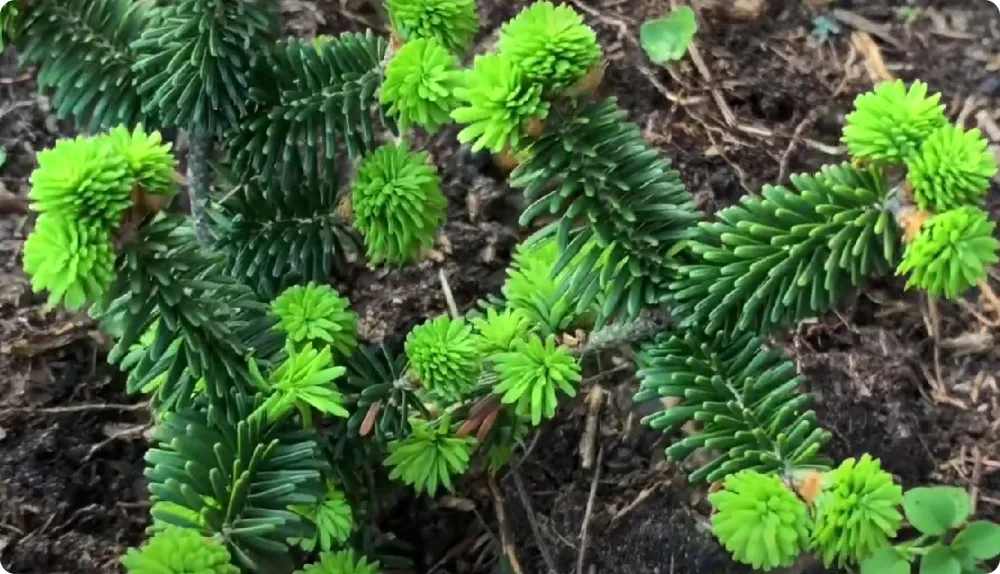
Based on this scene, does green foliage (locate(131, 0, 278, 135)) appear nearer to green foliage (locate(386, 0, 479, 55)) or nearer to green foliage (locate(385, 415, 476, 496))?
green foliage (locate(386, 0, 479, 55))

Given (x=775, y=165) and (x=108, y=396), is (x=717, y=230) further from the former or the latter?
(x=108, y=396)

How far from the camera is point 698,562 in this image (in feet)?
3.75

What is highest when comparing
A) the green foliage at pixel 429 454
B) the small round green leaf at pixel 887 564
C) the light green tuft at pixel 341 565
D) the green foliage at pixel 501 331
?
the green foliage at pixel 501 331

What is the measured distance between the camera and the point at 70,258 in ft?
2.15

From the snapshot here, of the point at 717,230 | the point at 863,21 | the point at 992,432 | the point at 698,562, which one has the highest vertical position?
the point at 717,230

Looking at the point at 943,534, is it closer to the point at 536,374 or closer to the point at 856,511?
the point at 856,511

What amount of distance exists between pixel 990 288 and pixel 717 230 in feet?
2.75

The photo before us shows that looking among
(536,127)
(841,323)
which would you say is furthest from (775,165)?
(536,127)

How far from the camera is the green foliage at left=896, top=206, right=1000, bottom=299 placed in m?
0.63

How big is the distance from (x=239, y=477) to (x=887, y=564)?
24.9 inches

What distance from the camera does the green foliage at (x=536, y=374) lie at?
32.4 inches

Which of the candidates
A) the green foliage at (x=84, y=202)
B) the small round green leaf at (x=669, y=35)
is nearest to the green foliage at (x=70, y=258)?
the green foliage at (x=84, y=202)

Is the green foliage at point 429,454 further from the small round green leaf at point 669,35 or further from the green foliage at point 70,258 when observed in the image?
the small round green leaf at point 669,35

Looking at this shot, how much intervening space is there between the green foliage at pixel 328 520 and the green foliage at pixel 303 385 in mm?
98
